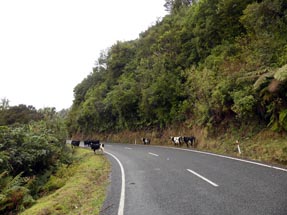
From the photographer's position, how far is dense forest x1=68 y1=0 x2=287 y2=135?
51.8ft

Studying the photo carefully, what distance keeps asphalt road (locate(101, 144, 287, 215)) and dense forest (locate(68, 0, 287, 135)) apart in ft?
18.9

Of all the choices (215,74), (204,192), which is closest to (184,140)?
(215,74)

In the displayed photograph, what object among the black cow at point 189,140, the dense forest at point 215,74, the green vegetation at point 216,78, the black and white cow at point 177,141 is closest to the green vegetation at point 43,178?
the green vegetation at point 216,78

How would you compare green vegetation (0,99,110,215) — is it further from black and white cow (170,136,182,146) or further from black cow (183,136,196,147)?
black and white cow (170,136,182,146)

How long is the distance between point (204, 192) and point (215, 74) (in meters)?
15.3

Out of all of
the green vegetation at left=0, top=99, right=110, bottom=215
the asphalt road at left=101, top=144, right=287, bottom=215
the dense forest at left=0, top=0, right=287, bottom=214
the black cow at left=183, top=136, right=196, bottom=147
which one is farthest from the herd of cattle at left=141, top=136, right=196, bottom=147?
the asphalt road at left=101, top=144, right=287, bottom=215

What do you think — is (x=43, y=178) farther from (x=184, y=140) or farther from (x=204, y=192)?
(x=184, y=140)

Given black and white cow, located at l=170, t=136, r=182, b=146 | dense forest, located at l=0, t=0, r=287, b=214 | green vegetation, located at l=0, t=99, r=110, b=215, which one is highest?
dense forest, located at l=0, t=0, r=287, b=214

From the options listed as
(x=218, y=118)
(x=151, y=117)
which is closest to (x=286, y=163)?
(x=218, y=118)

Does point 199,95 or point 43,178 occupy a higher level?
point 199,95

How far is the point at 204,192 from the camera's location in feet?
24.3

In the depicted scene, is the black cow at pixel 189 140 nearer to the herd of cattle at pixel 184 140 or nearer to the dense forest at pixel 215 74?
the herd of cattle at pixel 184 140

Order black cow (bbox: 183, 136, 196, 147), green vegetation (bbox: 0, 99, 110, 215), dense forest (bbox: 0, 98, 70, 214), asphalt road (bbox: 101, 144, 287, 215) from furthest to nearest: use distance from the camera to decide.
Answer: black cow (bbox: 183, 136, 196, 147), dense forest (bbox: 0, 98, 70, 214), green vegetation (bbox: 0, 99, 110, 215), asphalt road (bbox: 101, 144, 287, 215)

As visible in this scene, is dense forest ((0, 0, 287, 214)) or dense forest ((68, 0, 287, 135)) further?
dense forest ((68, 0, 287, 135))
